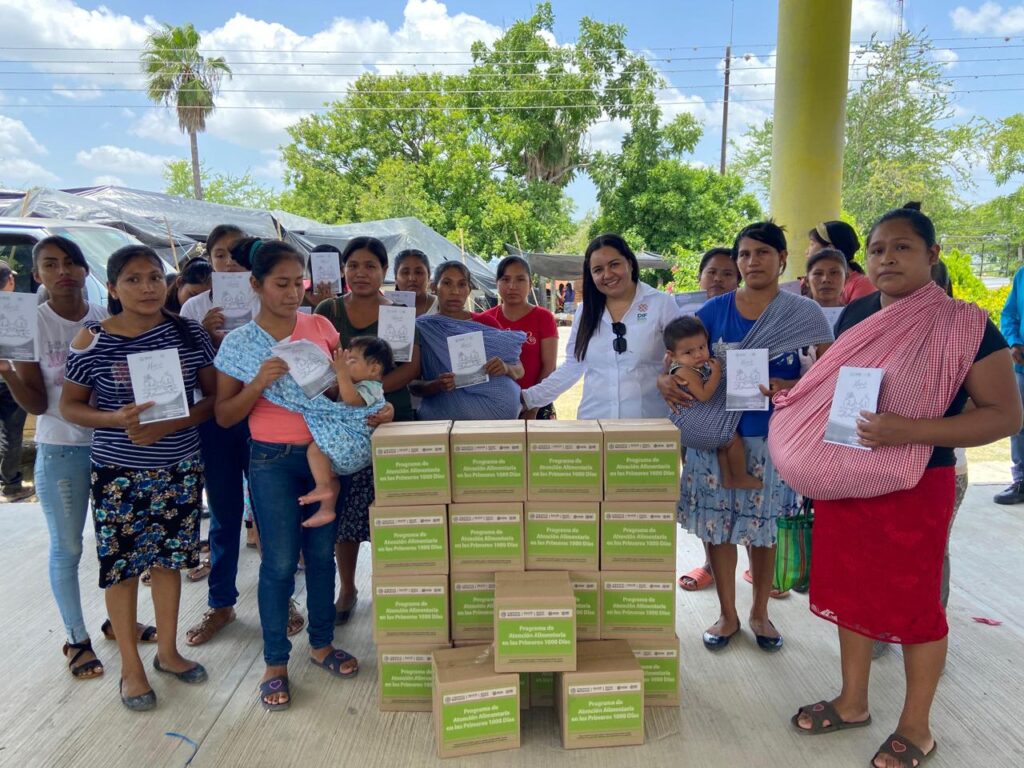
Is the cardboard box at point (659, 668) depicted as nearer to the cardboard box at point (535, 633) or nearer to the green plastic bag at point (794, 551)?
the cardboard box at point (535, 633)

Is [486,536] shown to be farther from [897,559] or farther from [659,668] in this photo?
[897,559]

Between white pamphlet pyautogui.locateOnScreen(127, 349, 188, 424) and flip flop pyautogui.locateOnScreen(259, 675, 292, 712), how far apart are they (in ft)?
3.56

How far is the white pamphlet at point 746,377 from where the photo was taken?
8.29 feet

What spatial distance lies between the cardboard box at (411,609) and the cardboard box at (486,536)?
0.40ft

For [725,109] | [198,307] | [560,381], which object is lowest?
[560,381]

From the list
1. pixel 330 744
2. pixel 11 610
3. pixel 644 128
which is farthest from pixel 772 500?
pixel 644 128

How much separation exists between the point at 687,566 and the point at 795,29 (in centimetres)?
491

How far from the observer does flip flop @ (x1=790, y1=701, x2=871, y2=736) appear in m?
2.29

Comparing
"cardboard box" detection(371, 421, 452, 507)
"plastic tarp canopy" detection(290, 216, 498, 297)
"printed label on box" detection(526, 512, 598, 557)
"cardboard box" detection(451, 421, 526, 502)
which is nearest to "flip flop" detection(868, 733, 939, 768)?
"printed label on box" detection(526, 512, 598, 557)

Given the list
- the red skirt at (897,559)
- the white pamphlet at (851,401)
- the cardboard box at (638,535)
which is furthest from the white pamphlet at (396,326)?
the red skirt at (897,559)

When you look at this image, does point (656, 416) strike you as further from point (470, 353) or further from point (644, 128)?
point (644, 128)

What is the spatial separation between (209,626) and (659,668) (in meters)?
2.02

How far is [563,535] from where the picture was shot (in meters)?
2.39

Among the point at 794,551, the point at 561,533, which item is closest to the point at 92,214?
the point at 561,533
